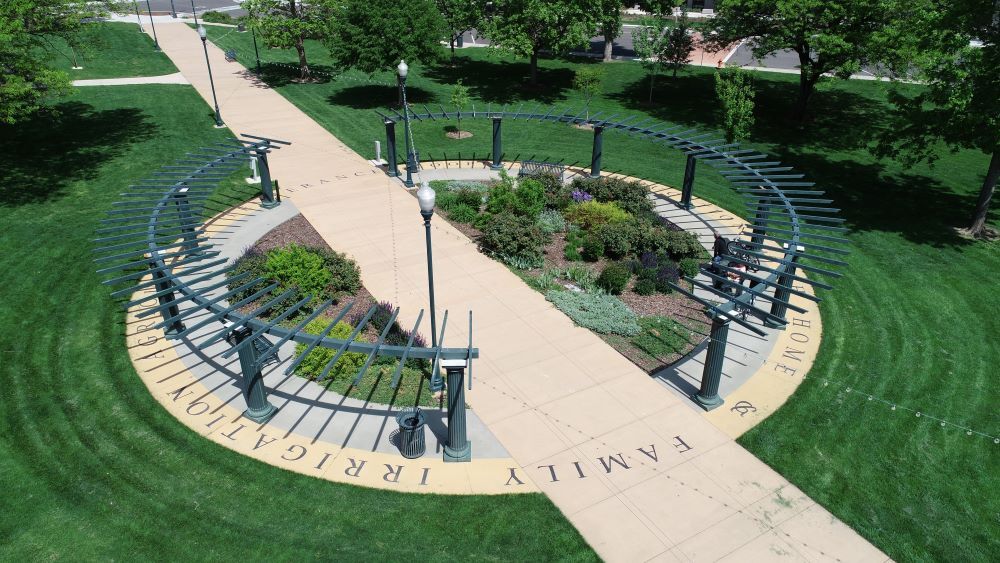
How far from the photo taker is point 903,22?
25594 mm

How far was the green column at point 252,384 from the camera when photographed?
532 inches

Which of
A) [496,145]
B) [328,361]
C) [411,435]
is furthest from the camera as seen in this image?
[496,145]

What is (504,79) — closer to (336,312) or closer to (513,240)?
(513,240)

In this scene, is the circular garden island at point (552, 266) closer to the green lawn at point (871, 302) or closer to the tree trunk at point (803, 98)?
the green lawn at point (871, 302)

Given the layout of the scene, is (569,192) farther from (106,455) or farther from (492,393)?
(106,455)

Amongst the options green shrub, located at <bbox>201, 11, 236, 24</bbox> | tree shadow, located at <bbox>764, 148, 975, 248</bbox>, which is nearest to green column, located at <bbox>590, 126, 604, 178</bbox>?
tree shadow, located at <bbox>764, 148, 975, 248</bbox>

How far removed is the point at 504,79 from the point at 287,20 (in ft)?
43.2

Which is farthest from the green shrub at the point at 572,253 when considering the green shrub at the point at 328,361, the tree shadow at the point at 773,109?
the tree shadow at the point at 773,109

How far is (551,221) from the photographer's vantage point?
23.4 meters

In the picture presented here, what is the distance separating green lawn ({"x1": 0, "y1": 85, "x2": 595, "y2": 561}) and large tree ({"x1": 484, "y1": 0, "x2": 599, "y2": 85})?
24.5 metres

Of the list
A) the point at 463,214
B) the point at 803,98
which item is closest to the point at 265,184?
the point at 463,214

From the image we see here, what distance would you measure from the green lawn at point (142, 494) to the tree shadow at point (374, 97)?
21.3 meters

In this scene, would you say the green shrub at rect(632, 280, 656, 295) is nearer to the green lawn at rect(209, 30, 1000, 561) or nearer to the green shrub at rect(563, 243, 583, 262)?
the green shrub at rect(563, 243, 583, 262)

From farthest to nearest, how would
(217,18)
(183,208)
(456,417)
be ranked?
1. (217,18)
2. (183,208)
3. (456,417)
